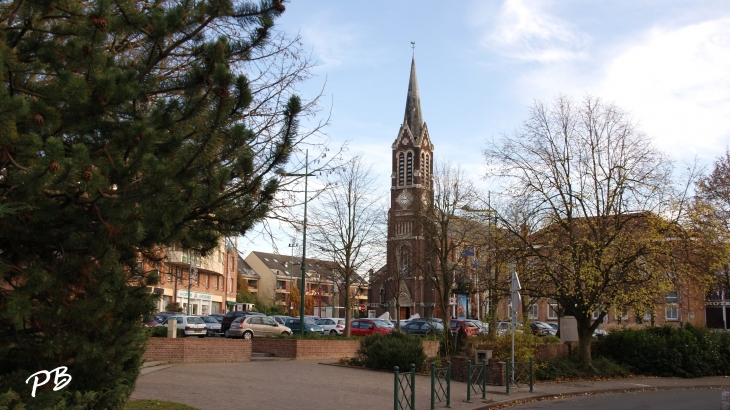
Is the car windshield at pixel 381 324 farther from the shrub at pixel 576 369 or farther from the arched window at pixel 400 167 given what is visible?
the arched window at pixel 400 167

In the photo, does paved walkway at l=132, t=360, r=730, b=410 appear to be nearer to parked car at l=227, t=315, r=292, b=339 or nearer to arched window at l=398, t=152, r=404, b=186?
parked car at l=227, t=315, r=292, b=339

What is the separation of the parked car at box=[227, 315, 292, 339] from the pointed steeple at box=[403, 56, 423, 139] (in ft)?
173

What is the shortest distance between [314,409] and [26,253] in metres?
7.51

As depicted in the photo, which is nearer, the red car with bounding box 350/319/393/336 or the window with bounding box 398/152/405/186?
the red car with bounding box 350/319/393/336

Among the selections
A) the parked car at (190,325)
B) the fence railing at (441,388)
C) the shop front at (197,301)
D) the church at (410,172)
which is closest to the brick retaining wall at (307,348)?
the parked car at (190,325)

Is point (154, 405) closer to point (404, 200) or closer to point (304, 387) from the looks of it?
point (304, 387)

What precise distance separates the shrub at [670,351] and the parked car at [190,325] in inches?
797

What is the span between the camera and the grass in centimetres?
1120

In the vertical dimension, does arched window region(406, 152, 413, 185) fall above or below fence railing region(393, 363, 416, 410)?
above

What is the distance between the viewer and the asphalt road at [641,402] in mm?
15602

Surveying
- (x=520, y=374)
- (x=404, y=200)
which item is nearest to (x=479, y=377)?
(x=520, y=374)

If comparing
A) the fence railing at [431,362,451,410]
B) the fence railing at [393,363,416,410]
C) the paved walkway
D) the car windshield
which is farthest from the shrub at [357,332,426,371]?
the car windshield

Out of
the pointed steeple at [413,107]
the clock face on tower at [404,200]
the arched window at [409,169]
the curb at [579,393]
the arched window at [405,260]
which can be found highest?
the pointed steeple at [413,107]

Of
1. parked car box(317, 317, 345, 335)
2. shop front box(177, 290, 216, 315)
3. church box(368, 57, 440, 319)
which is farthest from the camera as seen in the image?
church box(368, 57, 440, 319)
